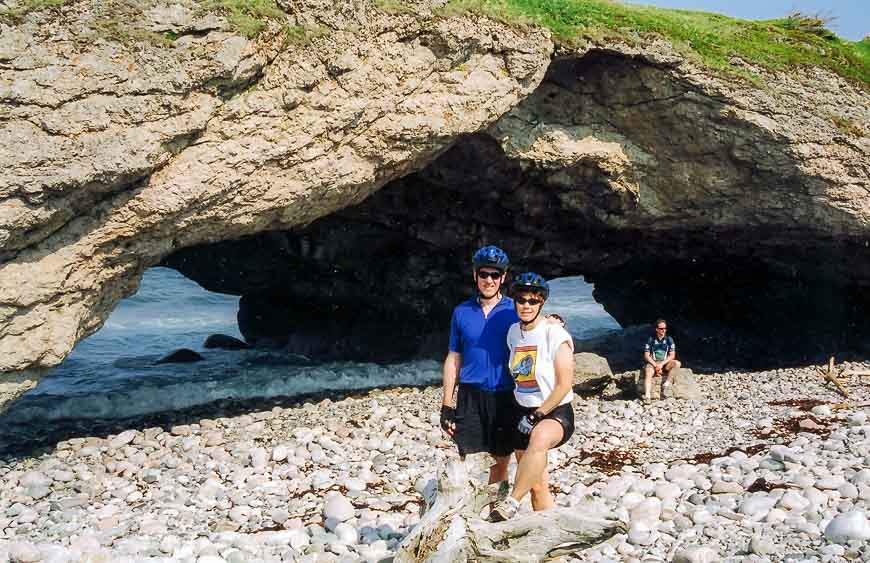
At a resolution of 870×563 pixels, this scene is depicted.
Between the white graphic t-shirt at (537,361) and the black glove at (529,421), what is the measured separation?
133mm

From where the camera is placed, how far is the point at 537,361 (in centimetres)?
639

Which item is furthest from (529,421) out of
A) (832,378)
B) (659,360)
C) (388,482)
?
(832,378)

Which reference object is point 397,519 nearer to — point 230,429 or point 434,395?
point 230,429

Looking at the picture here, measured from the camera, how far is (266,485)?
400 inches

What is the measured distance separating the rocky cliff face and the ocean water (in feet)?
13.3

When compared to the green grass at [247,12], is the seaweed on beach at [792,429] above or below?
below

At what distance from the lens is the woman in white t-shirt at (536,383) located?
20.4ft

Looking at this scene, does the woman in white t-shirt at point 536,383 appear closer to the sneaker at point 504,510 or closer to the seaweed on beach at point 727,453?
the sneaker at point 504,510

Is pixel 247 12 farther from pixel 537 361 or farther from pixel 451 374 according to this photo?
pixel 537 361

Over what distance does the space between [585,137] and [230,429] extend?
9.36 metres

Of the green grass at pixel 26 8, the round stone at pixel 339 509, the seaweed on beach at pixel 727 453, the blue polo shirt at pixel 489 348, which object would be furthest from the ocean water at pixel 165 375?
the blue polo shirt at pixel 489 348

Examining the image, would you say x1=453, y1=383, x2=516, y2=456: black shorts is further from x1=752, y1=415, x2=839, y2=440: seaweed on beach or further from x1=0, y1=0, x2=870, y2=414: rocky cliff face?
x1=752, y1=415, x2=839, y2=440: seaweed on beach

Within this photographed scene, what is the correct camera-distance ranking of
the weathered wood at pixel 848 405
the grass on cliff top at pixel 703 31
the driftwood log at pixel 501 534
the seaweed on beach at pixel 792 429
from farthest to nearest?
1. the grass on cliff top at pixel 703 31
2. the weathered wood at pixel 848 405
3. the seaweed on beach at pixel 792 429
4. the driftwood log at pixel 501 534

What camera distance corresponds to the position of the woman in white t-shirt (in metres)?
6.22
